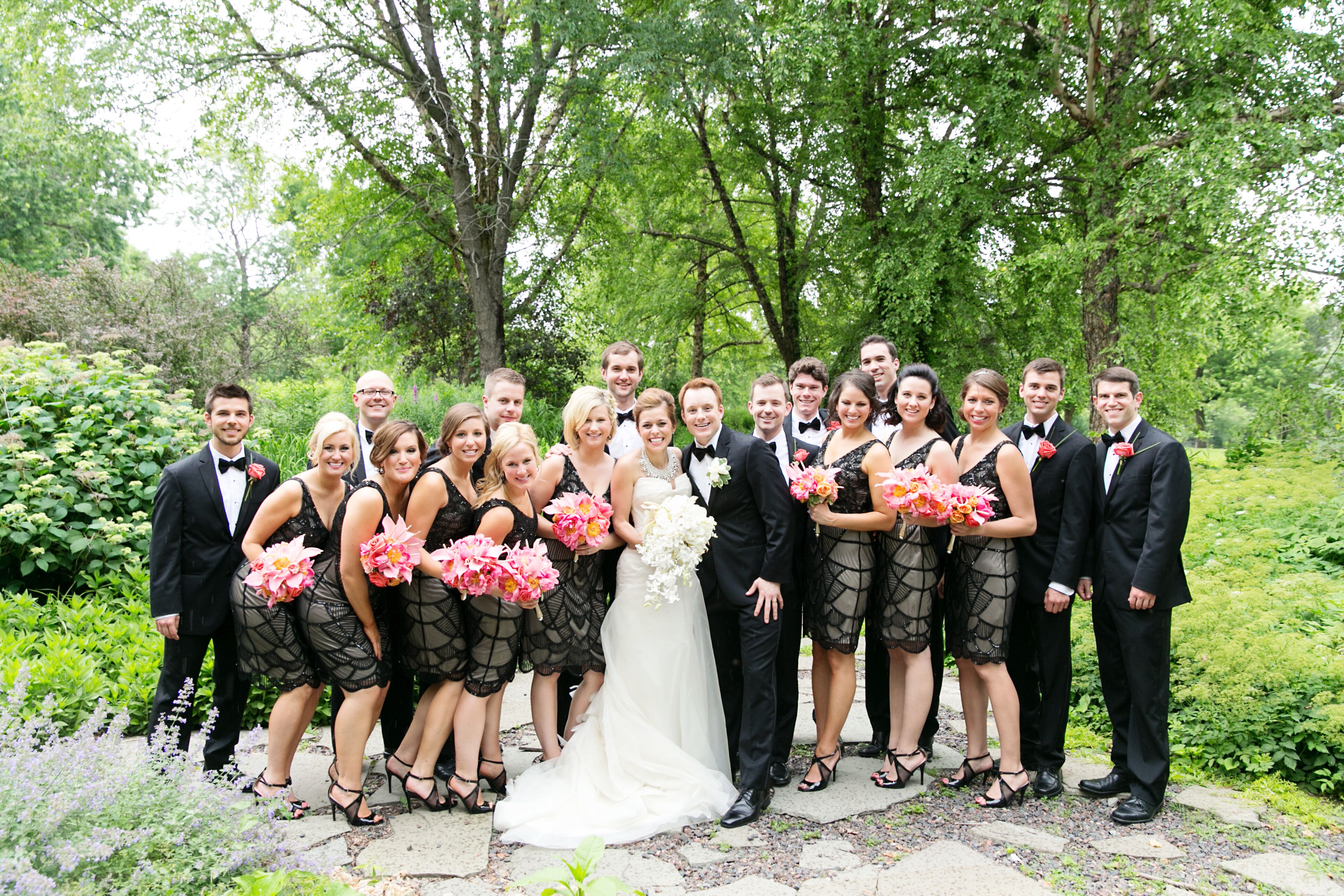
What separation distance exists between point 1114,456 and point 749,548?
203cm

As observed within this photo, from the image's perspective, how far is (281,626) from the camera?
13.6 feet

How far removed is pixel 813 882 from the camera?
364cm

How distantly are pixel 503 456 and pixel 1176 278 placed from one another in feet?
33.7

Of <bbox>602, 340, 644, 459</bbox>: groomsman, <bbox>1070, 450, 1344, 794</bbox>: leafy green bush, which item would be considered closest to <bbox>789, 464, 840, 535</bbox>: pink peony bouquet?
<bbox>602, 340, 644, 459</bbox>: groomsman

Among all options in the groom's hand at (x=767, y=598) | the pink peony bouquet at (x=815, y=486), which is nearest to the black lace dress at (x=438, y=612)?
the groom's hand at (x=767, y=598)

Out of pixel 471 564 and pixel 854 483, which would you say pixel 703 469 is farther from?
pixel 471 564

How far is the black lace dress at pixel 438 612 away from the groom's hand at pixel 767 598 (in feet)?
4.94

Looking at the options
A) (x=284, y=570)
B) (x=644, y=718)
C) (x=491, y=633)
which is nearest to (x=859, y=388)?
(x=644, y=718)

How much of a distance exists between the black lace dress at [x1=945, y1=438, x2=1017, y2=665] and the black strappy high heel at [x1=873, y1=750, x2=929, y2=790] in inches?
23.9

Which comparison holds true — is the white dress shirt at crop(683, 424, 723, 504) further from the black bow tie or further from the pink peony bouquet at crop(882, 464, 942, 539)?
the pink peony bouquet at crop(882, 464, 942, 539)

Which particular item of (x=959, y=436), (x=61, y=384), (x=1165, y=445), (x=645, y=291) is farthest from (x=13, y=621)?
(x=645, y=291)

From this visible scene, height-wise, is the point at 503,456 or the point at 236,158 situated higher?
the point at 236,158

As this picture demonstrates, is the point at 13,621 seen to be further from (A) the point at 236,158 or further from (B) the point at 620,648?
Result: (A) the point at 236,158

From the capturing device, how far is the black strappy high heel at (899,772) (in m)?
4.64
